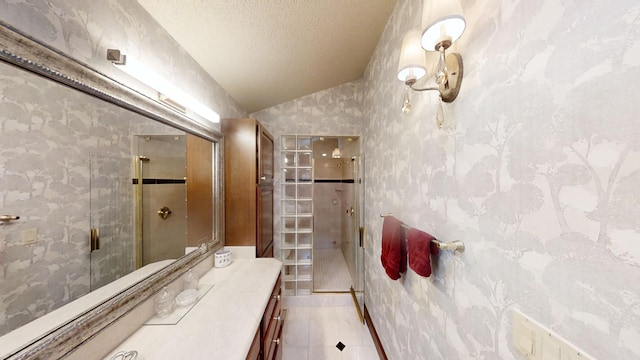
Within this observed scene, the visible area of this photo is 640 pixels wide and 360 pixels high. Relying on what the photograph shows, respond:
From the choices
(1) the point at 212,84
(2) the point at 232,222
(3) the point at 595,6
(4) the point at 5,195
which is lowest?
(2) the point at 232,222

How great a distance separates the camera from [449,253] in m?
0.89

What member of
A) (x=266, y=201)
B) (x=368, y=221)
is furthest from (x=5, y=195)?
(x=368, y=221)

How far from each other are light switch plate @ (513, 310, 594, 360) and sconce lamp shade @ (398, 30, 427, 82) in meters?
0.95

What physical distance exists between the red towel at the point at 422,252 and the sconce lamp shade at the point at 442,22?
764mm

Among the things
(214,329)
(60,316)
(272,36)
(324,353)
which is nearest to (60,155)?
(60,316)

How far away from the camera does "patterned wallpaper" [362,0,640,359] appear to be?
39 cm

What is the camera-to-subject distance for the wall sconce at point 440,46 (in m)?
0.67

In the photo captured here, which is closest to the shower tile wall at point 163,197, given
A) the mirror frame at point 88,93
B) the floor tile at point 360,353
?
the mirror frame at point 88,93

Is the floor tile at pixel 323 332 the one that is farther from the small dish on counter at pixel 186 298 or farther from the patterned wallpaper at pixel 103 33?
the patterned wallpaper at pixel 103 33

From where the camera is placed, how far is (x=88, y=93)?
2.57 feet

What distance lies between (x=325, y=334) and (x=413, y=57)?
242 centimetres

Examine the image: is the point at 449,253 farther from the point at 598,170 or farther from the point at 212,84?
the point at 212,84

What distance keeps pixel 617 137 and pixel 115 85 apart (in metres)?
1.53

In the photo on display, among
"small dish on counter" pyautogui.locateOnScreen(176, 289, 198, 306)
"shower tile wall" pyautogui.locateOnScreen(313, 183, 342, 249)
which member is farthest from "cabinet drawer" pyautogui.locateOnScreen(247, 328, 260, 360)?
"shower tile wall" pyautogui.locateOnScreen(313, 183, 342, 249)
